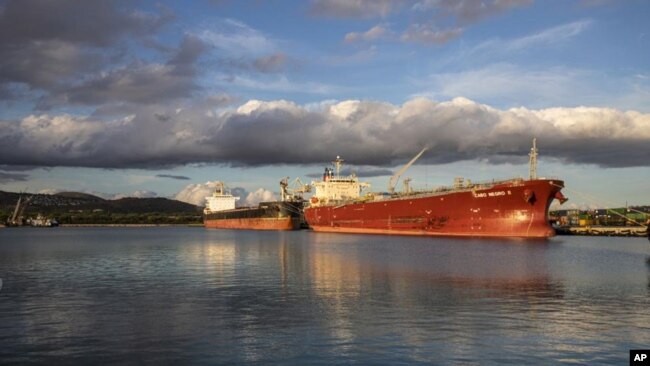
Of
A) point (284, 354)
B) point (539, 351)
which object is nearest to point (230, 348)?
point (284, 354)

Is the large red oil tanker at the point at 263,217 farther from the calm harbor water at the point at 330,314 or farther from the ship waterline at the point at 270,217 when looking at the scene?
the calm harbor water at the point at 330,314

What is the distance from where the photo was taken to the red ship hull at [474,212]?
211ft

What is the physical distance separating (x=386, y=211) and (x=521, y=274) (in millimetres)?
53284

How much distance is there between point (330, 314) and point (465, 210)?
52.5 metres

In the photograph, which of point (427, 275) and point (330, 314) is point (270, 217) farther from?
point (330, 314)

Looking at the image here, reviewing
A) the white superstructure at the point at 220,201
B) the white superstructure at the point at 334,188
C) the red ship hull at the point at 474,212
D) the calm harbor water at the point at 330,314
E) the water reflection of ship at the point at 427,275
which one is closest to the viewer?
the calm harbor water at the point at 330,314

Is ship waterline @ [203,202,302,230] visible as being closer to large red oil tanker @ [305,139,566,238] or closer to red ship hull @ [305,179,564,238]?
large red oil tanker @ [305,139,566,238]

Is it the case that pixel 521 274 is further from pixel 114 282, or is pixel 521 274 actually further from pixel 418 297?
pixel 114 282

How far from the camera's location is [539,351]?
57.7ft

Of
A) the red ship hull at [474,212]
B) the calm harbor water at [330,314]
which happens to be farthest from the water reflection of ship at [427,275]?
the red ship hull at [474,212]

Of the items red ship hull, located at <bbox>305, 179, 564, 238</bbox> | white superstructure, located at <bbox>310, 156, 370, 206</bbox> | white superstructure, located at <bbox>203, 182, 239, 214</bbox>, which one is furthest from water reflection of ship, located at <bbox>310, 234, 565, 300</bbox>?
white superstructure, located at <bbox>203, 182, 239, 214</bbox>

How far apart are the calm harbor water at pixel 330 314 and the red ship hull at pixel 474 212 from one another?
22.4m

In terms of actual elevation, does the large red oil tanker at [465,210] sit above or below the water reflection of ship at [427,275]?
above

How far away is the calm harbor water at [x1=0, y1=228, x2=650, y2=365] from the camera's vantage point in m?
17.4
